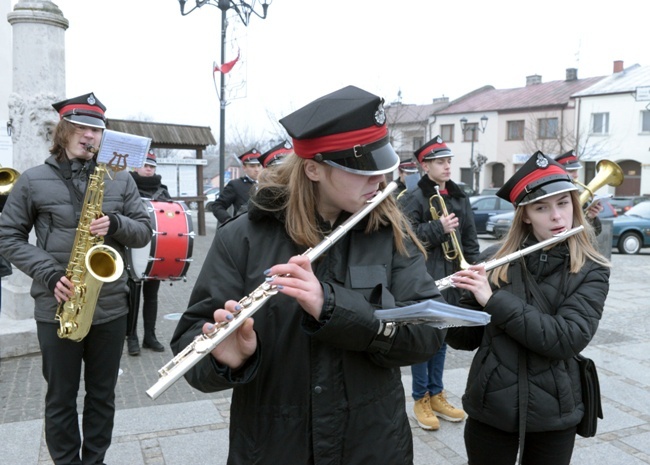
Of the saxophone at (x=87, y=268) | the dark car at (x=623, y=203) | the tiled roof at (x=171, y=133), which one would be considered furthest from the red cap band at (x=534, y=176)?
the dark car at (x=623, y=203)

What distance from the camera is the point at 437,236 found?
481 centimetres

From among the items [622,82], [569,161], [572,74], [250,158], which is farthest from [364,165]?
[572,74]

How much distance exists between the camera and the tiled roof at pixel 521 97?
40.6 meters

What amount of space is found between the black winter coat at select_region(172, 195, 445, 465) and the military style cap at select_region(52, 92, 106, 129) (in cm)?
199

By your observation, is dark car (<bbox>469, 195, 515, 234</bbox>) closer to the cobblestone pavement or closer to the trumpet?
the cobblestone pavement

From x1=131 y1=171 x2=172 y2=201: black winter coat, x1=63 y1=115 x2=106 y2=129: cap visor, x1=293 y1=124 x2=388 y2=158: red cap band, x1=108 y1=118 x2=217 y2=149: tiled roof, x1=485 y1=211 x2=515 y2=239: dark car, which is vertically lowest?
x1=485 y1=211 x2=515 y2=239: dark car

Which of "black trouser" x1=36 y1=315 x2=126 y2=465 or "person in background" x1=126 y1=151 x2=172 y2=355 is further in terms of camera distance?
"person in background" x1=126 y1=151 x2=172 y2=355

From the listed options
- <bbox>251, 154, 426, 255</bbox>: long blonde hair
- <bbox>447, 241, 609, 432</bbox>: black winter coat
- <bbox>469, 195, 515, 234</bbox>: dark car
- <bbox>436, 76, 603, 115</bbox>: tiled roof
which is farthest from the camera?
<bbox>436, 76, 603, 115</bbox>: tiled roof

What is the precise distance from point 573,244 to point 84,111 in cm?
286

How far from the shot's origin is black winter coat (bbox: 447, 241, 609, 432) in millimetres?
2609

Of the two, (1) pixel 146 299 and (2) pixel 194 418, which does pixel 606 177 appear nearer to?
(2) pixel 194 418

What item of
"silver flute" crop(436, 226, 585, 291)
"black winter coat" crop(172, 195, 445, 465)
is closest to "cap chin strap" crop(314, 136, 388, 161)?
"black winter coat" crop(172, 195, 445, 465)

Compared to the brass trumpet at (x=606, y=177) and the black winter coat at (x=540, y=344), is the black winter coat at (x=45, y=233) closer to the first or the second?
the black winter coat at (x=540, y=344)

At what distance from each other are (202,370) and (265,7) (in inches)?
433
